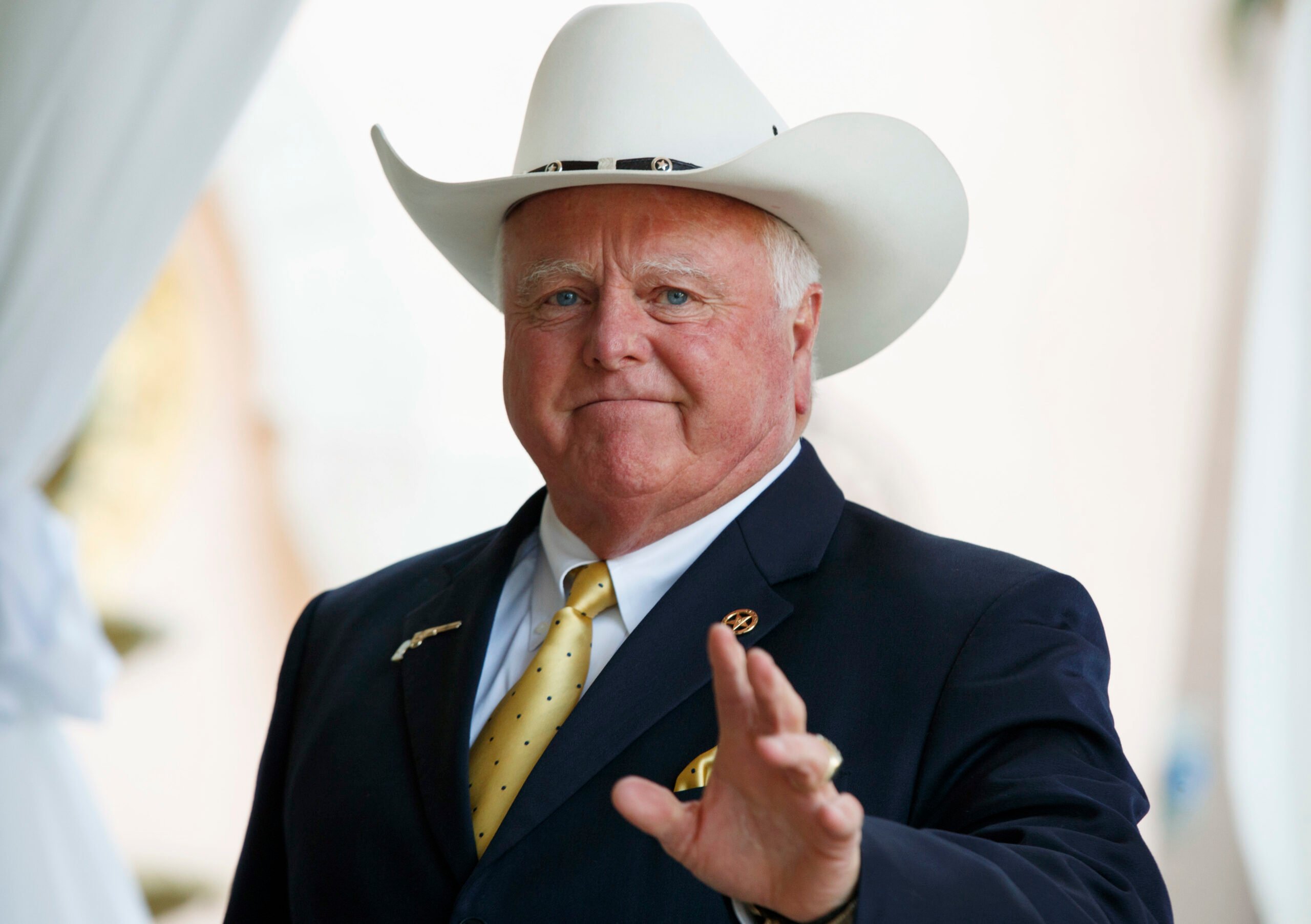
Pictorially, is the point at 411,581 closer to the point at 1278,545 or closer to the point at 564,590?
the point at 564,590

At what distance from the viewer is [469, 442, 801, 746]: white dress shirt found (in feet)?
4.98

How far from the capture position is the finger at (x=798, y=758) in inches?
31.6

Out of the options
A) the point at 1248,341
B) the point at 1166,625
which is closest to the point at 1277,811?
the point at 1166,625

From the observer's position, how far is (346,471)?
12.2ft

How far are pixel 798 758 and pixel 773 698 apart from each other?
5 centimetres

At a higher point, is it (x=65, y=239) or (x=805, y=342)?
(x=65, y=239)

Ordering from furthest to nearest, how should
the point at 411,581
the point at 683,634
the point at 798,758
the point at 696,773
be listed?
1. the point at 411,581
2. the point at 683,634
3. the point at 696,773
4. the point at 798,758

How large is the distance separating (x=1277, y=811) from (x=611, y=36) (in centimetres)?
267

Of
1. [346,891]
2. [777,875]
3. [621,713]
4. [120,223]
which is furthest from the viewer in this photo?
[120,223]

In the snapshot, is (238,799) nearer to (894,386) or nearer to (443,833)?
(894,386)

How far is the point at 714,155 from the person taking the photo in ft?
5.16

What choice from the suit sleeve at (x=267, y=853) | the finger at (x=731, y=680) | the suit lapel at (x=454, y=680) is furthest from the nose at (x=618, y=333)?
the suit sleeve at (x=267, y=853)

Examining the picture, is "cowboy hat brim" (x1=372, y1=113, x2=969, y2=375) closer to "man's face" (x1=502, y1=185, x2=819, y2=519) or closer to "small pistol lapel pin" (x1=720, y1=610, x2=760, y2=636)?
"man's face" (x1=502, y1=185, x2=819, y2=519)

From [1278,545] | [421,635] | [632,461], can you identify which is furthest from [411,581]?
[1278,545]
